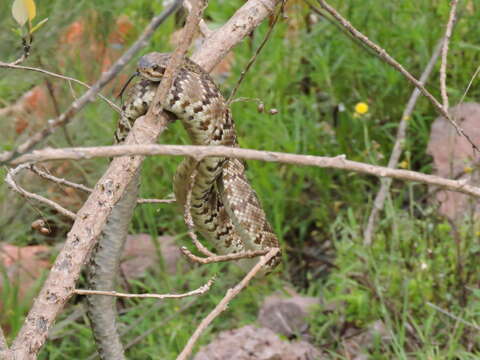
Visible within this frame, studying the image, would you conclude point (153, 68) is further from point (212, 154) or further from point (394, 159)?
point (394, 159)

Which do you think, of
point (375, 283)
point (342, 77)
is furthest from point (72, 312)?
point (342, 77)

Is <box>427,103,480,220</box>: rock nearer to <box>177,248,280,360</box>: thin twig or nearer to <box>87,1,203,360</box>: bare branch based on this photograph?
<box>87,1,203,360</box>: bare branch

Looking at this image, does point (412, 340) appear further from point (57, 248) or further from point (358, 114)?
point (57, 248)

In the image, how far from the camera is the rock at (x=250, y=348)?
392cm

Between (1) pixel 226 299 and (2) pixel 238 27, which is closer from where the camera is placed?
(1) pixel 226 299

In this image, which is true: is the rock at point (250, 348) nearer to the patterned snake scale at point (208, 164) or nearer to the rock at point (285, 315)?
the patterned snake scale at point (208, 164)

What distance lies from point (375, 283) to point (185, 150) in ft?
9.22

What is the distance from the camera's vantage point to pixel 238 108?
18.5 feet

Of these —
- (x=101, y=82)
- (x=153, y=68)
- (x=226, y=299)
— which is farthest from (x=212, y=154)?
(x=153, y=68)

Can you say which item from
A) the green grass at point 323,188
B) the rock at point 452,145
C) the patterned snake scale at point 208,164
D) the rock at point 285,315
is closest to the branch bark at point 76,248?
the patterned snake scale at point 208,164

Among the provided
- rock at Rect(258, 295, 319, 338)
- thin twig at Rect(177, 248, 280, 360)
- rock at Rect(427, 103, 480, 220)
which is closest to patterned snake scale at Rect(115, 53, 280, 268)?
thin twig at Rect(177, 248, 280, 360)

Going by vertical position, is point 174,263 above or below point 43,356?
above

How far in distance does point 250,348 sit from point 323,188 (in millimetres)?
1819

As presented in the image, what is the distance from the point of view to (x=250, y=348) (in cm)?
394
